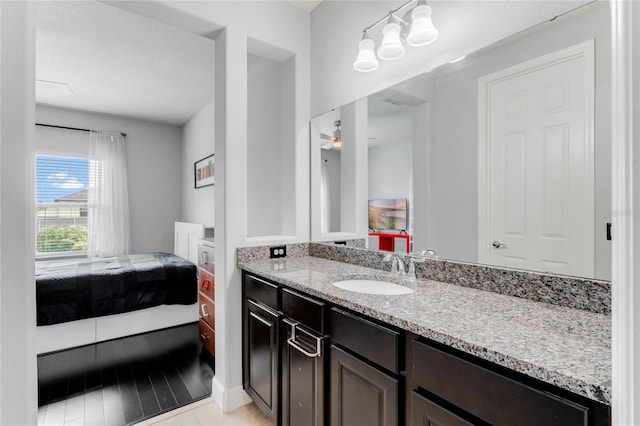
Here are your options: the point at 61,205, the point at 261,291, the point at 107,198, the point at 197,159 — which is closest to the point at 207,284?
the point at 261,291

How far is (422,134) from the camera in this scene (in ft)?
5.36

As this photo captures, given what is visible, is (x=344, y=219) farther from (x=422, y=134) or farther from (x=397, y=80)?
(x=397, y=80)

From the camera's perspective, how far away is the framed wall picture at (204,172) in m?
4.05

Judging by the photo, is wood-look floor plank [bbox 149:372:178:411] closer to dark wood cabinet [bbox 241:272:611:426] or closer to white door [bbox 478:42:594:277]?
dark wood cabinet [bbox 241:272:611:426]

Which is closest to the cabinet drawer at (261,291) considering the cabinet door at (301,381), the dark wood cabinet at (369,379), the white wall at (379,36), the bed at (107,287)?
the dark wood cabinet at (369,379)

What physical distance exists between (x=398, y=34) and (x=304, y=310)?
1405mm

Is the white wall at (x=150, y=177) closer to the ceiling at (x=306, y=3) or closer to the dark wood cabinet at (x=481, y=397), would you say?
the ceiling at (x=306, y=3)

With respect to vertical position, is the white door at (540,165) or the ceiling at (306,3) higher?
the ceiling at (306,3)

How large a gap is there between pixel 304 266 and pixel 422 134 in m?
0.99

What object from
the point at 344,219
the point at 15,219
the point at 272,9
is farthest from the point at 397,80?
the point at 15,219

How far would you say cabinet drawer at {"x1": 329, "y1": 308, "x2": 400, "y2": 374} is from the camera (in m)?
0.99

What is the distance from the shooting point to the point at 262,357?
1.76 metres

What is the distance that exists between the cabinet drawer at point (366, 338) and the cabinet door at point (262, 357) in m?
0.49

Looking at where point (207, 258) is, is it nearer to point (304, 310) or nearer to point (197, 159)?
point (304, 310)
